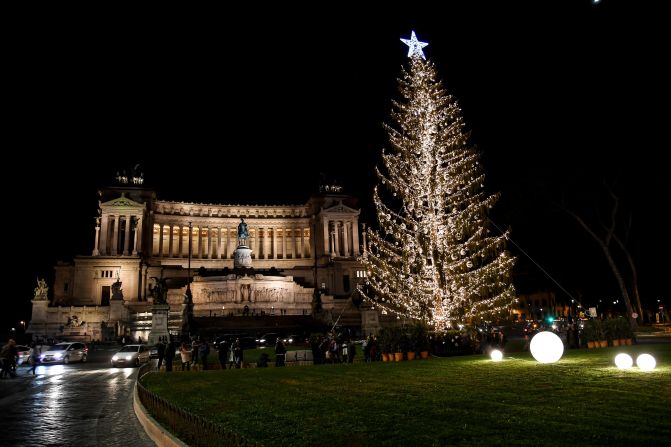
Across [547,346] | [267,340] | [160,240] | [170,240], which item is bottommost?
[547,346]

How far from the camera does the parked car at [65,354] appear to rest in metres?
35.2

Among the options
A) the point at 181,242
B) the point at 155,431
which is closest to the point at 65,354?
the point at 155,431

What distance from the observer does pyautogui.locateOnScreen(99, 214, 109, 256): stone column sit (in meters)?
88.4

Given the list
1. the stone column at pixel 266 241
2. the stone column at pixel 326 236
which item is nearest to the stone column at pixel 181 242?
the stone column at pixel 266 241

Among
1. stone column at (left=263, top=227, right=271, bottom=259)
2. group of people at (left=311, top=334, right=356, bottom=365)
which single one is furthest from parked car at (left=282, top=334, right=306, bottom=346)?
stone column at (left=263, top=227, right=271, bottom=259)

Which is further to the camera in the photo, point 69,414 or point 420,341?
point 420,341

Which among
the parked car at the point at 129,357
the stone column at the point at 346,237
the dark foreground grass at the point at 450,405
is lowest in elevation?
the dark foreground grass at the point at 450,405

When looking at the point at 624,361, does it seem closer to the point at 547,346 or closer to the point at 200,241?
the point at 547,346

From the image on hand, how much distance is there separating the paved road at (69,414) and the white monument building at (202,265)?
26.2m

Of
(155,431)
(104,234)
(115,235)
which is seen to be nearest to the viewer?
(155,431)

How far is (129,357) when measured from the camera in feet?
103

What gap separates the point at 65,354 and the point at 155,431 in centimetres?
2963

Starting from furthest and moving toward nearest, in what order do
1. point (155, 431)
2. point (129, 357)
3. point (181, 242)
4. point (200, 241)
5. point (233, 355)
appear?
point (200, 241), point (181, 242), point (129, 357), point (233, 355), point (155, 431)

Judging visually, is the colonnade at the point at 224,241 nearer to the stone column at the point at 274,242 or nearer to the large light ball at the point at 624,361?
the stone column at the point at 274,242
